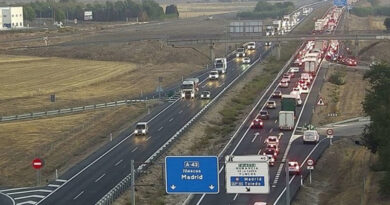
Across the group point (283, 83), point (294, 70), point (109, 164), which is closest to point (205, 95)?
point (283, 83)

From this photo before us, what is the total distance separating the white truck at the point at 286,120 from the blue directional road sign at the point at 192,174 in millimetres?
38453

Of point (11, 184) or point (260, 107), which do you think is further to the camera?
point (260, 107)

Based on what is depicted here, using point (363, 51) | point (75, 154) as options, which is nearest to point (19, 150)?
point (75, 154)

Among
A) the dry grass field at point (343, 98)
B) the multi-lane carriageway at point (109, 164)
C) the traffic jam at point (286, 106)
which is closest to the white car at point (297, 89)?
the traffic jam at point (286, 106)

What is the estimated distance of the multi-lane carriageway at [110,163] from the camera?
4866 cm

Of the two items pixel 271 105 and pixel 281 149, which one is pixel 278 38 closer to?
pixel 271 105

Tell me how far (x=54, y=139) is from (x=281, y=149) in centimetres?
2033

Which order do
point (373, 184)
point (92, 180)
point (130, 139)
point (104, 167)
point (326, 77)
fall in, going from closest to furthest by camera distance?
point (373, 184)
point (92, 180)
point (104, 167)
point (130, 139)
point (326, 77)

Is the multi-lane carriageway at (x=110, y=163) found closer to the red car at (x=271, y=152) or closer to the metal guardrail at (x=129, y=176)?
the metal guardrail at (x=129, y=176)

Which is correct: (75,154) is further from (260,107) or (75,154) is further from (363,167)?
(260,107)

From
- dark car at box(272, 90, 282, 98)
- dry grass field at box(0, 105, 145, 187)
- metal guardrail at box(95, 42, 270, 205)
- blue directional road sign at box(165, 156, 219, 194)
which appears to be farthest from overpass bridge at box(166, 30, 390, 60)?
blue directional road sign at box(165, 156, 219, 194)

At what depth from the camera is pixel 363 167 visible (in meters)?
55.8

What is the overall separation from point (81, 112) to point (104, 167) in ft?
95.1

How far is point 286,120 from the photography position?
235ft
